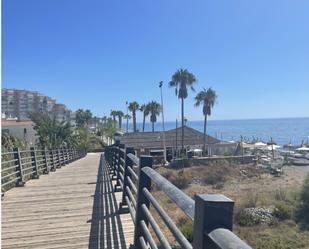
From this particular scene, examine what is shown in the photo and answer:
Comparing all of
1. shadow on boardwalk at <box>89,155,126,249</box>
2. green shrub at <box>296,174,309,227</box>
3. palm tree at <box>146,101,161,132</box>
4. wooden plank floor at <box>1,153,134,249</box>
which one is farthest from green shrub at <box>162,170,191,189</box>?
palm tree at <box>146,101,161,132</box>

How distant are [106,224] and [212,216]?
13.2ft

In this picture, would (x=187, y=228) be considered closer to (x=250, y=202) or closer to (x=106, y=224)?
(x=106, y=224)

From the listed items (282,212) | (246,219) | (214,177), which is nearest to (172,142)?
(214,177)

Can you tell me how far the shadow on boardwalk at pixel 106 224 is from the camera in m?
4.56

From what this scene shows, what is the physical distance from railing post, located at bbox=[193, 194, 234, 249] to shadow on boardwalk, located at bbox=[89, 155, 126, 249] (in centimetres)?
295

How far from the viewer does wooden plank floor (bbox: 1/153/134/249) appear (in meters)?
4.68

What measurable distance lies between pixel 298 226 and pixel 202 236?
61.5 ft

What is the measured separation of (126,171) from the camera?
Result: 636cm

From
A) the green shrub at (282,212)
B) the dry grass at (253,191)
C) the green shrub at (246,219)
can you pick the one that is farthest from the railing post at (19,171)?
the green shrub at (282,212)

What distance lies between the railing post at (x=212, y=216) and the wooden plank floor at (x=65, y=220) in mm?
2980

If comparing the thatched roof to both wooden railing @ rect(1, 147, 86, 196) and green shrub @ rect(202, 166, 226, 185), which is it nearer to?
green shrub @ rect(202, 166, 226, 185)

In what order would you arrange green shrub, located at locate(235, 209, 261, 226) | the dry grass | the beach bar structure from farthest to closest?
1. the beach bar structure
2. green shrub, located at locate(235, 209, 261, 226)
3. the dry grass

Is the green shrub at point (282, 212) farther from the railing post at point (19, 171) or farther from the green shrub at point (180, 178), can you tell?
the railing post at point (19, 171)

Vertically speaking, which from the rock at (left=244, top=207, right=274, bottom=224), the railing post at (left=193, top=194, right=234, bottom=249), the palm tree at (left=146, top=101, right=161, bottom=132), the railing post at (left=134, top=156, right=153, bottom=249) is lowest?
the rock at (left=244, top=207, right=274, bottom=224)
